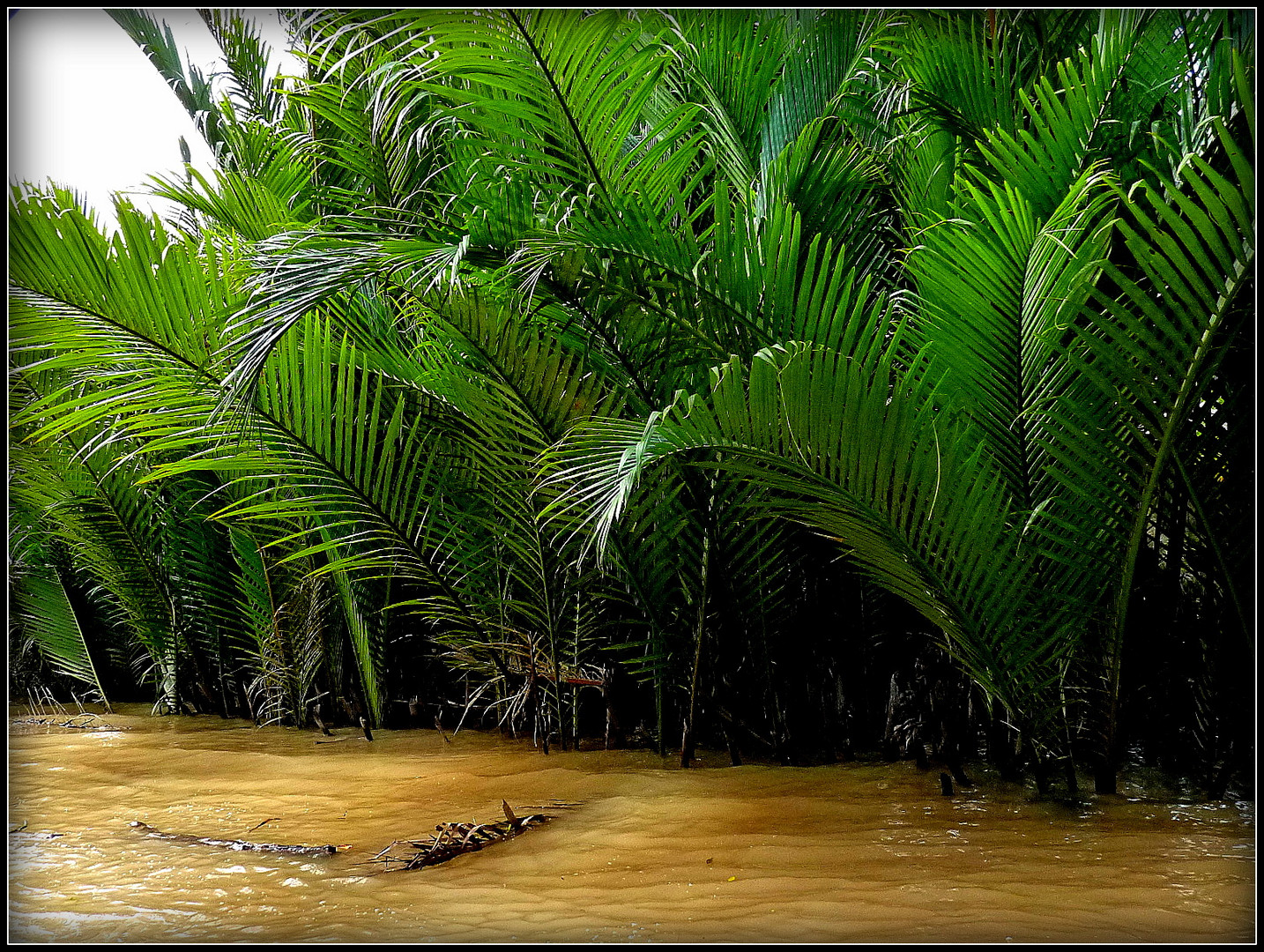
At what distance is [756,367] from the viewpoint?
1847 mm

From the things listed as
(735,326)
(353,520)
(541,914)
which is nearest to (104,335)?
(353,520)

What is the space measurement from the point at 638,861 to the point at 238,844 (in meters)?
0.98

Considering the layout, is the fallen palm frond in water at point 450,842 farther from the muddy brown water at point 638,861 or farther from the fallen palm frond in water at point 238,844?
the fallen palm frond in water at point 238,844

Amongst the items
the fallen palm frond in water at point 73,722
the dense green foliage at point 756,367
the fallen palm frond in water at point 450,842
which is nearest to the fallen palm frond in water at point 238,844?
the fallen palm frond in water at point 450,842

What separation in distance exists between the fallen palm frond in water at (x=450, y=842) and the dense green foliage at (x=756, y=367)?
564mm

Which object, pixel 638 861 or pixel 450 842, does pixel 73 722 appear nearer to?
pixel 450 842

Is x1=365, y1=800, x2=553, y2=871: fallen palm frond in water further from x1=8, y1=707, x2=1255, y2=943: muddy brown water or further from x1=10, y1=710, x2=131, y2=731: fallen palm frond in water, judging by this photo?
x1=10, y1=710, x2=131, y2=731: fallen palm frond in water

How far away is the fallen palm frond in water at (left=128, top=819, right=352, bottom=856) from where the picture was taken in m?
2.11

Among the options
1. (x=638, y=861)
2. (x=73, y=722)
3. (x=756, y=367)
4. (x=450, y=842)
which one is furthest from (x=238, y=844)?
(x=73, y=722)

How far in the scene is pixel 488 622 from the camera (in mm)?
3041

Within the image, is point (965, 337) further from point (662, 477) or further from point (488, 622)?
point (488, 622)

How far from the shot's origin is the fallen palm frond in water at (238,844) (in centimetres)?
211

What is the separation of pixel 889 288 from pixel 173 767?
2857 millimetres

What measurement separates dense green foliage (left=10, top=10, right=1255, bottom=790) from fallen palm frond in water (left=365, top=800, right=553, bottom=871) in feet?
1.85
